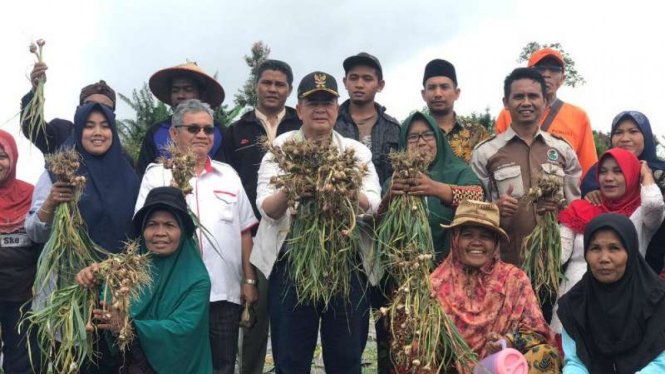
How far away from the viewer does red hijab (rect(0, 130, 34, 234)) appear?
18.1 feet

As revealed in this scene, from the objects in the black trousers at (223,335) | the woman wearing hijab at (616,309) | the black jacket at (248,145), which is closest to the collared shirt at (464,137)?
the black jacket at (248,145)

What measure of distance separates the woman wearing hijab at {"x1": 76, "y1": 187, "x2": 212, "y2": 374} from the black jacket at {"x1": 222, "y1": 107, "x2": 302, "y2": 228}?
1.09m

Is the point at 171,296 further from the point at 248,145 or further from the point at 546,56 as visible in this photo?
the point at 546,56

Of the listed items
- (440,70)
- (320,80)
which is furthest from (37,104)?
(440,70)

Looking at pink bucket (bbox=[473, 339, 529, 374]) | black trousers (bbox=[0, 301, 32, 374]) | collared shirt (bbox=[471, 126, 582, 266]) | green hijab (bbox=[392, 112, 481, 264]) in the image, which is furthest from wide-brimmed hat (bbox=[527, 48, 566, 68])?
black trousers (bbox=[0, 301, 32, 374])

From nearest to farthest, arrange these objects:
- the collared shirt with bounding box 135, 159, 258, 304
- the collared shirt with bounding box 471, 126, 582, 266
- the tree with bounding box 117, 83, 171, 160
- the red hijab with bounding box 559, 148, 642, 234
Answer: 1. the collared shirt with bounding box 135, 159, 258, 304
2. the red hijab with bounding box 559, 148, 642, 234
3. the collared shirt with bounding box 471, 126, 582, 266
4. the tree with bounding box 117, 83, 171, 160

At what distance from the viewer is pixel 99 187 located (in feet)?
16.4

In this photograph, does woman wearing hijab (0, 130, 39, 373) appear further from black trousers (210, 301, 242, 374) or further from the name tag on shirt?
black trousers (210, 301, 242, 374)

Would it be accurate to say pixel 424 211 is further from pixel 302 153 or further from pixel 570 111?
pixel 570 111

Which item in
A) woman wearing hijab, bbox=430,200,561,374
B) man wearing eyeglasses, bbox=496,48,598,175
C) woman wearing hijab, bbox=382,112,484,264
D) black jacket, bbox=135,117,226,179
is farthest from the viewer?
man wearing eyeglasses, bbox=496,48,598,175

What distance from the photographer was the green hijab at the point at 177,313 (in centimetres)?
435

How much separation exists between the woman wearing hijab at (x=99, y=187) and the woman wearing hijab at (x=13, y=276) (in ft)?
1.65

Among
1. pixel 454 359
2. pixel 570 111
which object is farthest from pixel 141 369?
pixel 570 111

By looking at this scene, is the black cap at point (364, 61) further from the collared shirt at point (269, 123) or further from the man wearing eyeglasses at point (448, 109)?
the collared shirt at point (269, 123)
